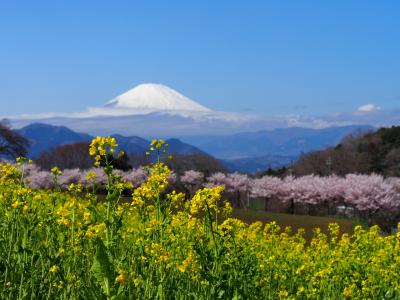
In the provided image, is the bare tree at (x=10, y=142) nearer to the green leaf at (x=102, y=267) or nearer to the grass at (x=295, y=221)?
the grass at (x=295, y=221)

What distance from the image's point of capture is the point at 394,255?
905 cm

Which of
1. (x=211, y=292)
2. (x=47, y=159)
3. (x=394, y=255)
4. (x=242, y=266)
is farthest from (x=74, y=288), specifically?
(x=47, y=159)

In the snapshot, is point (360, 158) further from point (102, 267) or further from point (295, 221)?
point (102, 267)

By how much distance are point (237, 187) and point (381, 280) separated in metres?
30.2

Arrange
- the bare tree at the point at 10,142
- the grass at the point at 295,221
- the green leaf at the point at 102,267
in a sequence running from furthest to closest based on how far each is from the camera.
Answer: the bare tree at the point at 10,142 < the grass at the point at 295,221 < the green leaf at the point at 102,267

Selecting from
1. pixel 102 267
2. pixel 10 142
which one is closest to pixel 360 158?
pixel 10 142

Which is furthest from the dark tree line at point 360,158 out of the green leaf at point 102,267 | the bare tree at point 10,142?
the green leaf at point 102,267

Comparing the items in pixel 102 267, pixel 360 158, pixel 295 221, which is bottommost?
pixel 295 221

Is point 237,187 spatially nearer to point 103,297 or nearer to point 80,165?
point 80,165

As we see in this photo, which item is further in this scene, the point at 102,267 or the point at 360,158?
the point at 360,158

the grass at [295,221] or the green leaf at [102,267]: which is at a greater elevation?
the green leaf at [102,267]

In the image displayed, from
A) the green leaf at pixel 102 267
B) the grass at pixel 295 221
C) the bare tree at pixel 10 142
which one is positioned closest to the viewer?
the green leaf at pixel 102 267

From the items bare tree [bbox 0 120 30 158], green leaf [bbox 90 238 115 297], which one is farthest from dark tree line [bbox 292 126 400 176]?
green leaf [bbox 90 238 115 297]

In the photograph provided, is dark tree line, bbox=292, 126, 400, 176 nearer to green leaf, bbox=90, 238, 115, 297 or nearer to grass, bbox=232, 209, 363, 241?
grass, bbox=232, 209, 363, 241
